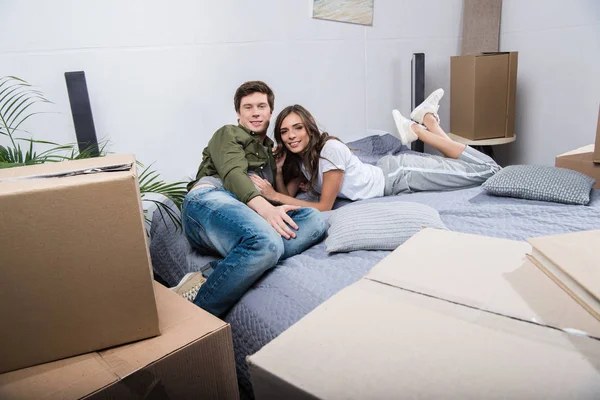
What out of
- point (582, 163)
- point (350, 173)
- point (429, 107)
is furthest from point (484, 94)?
point (350, 173)

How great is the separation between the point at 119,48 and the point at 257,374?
6.27 feet

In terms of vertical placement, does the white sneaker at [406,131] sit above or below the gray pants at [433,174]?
above

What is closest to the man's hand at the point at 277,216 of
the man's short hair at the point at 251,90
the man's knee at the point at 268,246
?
the man's knee at the point at 268,246

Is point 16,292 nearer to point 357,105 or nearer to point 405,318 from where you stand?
point 405,318

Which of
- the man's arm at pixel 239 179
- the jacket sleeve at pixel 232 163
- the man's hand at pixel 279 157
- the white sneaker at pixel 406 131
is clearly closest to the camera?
the man's arm at pixel 239 179

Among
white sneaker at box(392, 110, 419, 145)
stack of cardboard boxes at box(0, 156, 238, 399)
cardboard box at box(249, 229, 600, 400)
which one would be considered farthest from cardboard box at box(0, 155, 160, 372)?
white sneaker at box(392, 110, 419, 145)

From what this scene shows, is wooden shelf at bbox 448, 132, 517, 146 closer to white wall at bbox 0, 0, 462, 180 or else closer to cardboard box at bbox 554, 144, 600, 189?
white wall at bbox 0, 0, 462, 180

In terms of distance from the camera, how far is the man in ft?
4.30

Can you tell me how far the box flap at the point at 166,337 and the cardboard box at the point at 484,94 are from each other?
221 cm

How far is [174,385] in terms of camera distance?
82 cm

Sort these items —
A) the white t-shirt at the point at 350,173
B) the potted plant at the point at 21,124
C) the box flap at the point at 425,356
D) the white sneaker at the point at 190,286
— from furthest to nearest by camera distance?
the white t-shirt at the point at 350,173, the potted plant at the point at 21,124, the white sneaker at the point at 190,286, the box flap at the point at 425,356

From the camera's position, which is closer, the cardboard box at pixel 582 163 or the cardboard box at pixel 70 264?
the cardboard box at pixel 70 264

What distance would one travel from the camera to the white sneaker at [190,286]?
55.8 inches

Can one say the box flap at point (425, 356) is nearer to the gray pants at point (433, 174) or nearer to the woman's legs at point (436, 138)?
the gray pants at point (433, 174)
